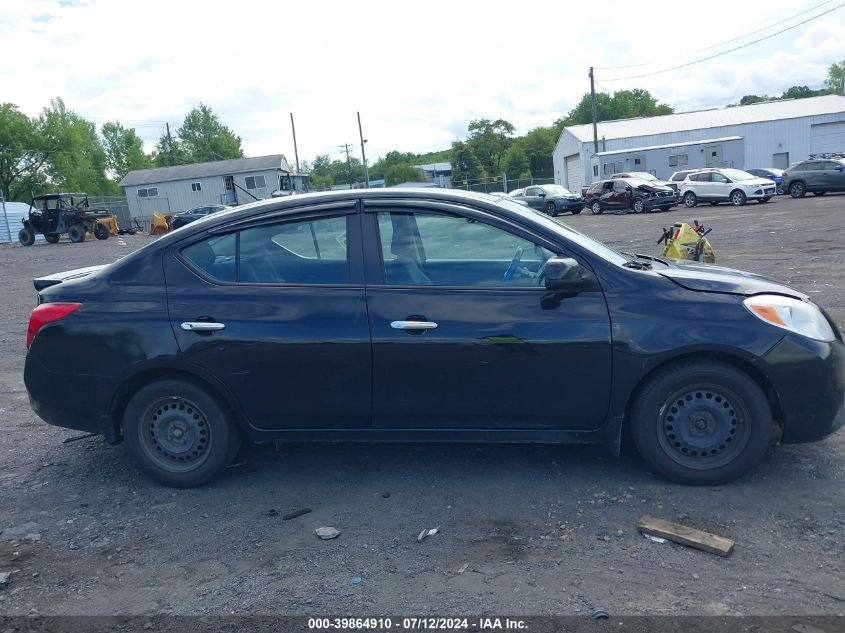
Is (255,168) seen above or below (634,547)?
above

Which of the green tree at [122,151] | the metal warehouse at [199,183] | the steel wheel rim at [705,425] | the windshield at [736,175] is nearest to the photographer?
the steel wheel rim at [705,425]

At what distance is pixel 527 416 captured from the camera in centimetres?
413

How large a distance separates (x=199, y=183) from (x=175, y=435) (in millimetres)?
60249

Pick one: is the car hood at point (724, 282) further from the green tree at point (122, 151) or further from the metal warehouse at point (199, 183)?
the green tree at point (122, 151)

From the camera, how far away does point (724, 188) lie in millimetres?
29844

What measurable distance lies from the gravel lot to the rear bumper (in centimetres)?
36

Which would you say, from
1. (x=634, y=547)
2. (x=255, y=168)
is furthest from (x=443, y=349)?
(x=255, y=168)

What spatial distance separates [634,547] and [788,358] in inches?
53.6

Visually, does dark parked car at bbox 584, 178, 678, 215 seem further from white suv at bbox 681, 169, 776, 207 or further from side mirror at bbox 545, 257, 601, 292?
side mirror at bbox 545, 257, 601, 292

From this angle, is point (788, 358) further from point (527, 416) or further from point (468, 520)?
point (468, 520)

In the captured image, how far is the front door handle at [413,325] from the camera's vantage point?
160 inches

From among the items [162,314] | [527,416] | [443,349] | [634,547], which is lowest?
[634,547]

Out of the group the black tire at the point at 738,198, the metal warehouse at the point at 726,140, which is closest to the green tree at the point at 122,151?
the metal warehouse at the point at 726,140

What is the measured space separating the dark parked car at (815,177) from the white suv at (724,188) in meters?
1.08
